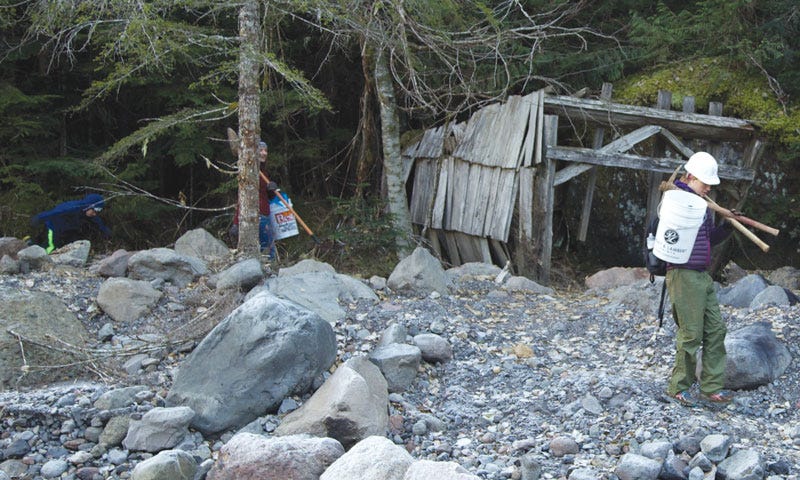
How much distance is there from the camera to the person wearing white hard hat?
5.43 meters

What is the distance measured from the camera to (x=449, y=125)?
38.1 feet

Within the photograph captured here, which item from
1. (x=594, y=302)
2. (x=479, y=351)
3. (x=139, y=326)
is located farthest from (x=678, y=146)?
(x=139, y=326)

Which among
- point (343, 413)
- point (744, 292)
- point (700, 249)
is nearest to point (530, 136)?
point (744, 292)

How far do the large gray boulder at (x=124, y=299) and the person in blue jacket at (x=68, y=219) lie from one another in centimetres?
340

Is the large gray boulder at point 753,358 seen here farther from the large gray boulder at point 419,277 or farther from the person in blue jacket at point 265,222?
the person in blue jacket at point 265,222

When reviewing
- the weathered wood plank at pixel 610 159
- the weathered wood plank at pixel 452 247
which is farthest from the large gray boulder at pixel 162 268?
the weathered wood plank at pixel 610 159

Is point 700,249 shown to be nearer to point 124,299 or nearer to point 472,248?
point 124,299

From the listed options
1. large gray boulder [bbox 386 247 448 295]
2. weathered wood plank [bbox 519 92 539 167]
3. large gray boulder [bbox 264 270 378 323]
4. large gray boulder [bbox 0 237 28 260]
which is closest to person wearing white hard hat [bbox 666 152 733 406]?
large gray boulder [bbox 264 270 378 323]

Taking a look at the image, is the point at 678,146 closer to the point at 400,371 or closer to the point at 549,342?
the point at 549,342

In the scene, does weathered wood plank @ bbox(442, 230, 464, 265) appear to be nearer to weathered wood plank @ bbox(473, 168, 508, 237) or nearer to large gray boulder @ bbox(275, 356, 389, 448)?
weathered wood plank @ bbox(473, 168, 508, 237)

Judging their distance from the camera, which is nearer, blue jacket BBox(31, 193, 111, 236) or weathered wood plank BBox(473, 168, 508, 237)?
weathered wood plank BBox(473, 168, 508, 237)

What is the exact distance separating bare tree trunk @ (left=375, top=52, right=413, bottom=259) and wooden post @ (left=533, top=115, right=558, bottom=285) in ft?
5.68

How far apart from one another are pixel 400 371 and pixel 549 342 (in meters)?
1.73

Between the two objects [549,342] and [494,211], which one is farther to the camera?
[494,211]
